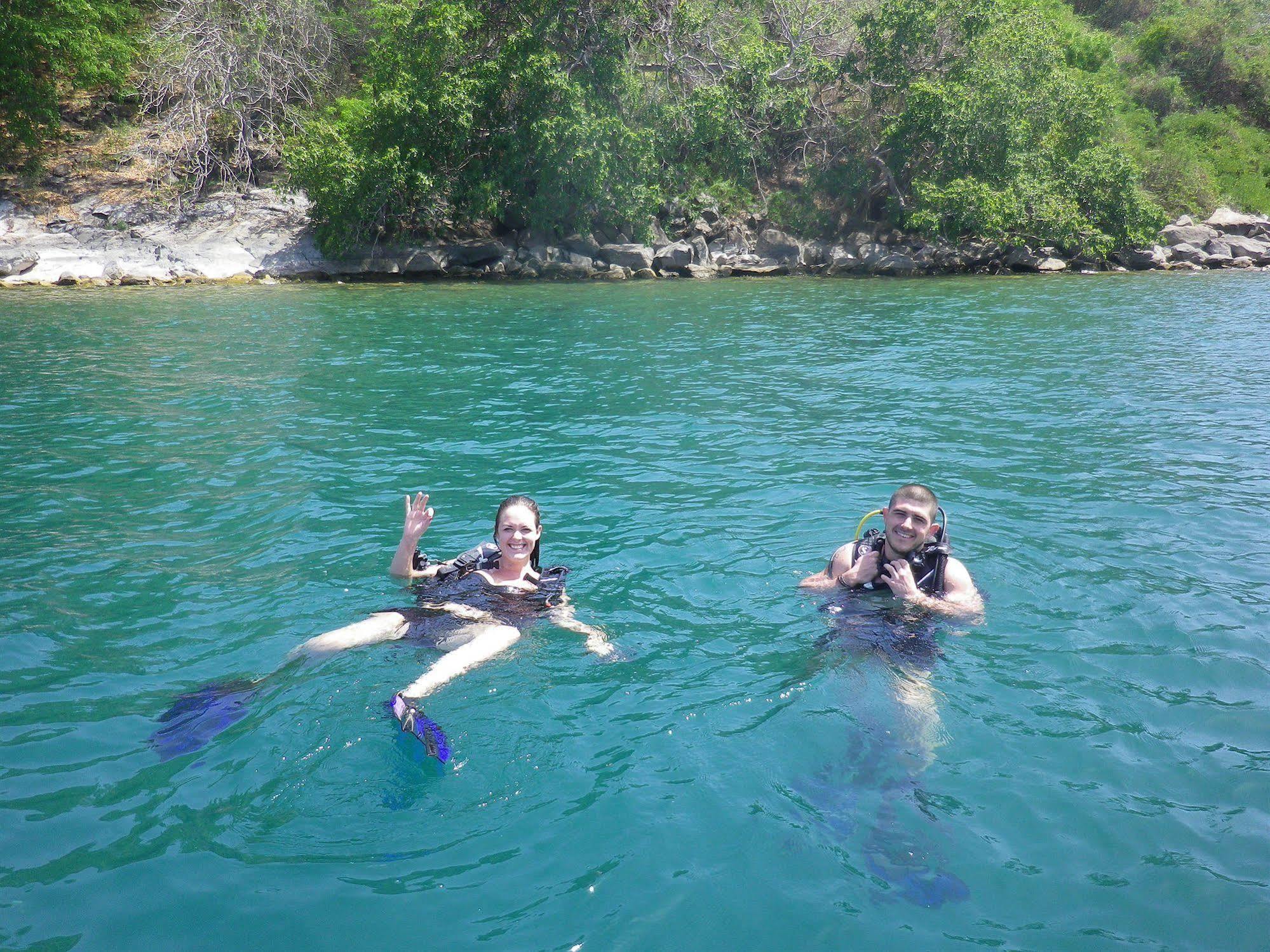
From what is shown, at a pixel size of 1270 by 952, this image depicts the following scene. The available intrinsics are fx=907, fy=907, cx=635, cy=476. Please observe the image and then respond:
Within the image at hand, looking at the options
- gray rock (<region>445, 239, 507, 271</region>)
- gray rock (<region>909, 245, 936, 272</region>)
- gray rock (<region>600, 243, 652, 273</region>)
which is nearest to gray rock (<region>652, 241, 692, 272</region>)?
gray rock (<region>600, 243, 652, 273</region>)

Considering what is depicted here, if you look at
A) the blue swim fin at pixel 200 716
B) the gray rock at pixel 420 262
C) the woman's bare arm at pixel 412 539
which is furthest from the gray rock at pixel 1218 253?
the blue swim fin at pixel 200 716

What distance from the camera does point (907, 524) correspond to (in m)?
6.16

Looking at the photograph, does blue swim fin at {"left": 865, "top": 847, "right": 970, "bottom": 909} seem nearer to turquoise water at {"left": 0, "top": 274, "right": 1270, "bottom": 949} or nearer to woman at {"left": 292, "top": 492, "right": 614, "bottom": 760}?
turquoise water at {"left": 0, "top": 274, "right": 1270, "bottom": 949}

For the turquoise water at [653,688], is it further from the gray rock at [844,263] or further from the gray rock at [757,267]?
the gray rock at [844,263]

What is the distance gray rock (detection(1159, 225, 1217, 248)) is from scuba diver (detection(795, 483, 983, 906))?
108 ft

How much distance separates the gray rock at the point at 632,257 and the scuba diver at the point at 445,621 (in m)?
26.2

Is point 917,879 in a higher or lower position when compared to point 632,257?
lower

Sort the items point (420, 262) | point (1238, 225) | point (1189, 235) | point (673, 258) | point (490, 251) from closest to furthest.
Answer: point (420, 262)
point (490, 251)
point (673, 258)
point (1189, 235)
point (1238, 225)

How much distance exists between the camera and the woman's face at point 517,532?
6.35 meters

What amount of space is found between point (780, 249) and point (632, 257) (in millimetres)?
5854

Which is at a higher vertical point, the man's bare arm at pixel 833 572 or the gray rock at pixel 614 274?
the gray rock at pixel 614 274

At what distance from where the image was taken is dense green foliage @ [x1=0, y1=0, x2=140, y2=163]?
28.7 metres

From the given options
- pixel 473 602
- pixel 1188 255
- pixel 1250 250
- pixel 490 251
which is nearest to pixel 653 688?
pixel 473 602

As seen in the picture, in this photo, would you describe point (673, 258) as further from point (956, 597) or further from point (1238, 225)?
point (956, 597)
